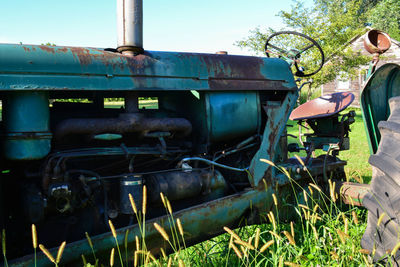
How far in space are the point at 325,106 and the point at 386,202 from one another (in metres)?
1.82

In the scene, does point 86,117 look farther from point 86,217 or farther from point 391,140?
point 391,140

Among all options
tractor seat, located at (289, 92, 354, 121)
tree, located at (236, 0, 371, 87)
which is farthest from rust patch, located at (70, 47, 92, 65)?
tree, located at (236, 0, 371, 87)

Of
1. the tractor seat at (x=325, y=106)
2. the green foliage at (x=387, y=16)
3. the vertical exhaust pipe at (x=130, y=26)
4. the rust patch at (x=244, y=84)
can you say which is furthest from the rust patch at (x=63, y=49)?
the green foliage at (x=387, y=16)

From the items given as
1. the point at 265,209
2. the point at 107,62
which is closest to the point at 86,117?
the point at 107,62

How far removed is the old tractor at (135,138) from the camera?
1810mm

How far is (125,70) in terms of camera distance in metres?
2.03

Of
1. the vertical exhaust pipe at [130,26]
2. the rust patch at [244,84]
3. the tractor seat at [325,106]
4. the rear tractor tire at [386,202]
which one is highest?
the vertical exhaust pipe at [130,26]

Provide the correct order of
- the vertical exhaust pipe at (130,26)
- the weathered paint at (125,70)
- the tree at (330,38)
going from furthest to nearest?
1. the tree at (330,38)
2. the vertical exhaust pipe at (130,26)
3. the weathered paint at (125,70)

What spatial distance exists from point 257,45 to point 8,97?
16.9 meters

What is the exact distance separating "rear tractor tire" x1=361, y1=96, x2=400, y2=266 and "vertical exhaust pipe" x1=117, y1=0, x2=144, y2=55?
152 centimetres

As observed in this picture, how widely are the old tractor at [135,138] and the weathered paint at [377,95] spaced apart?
0.03 feet

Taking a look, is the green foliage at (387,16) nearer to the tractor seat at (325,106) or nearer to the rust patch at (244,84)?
the tractor seat at (325,106)

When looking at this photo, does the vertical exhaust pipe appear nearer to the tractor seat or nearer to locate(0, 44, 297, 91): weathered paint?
locate(0, 44, 297, 91): weathered paint

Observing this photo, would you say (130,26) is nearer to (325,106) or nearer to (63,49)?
(63,49)
